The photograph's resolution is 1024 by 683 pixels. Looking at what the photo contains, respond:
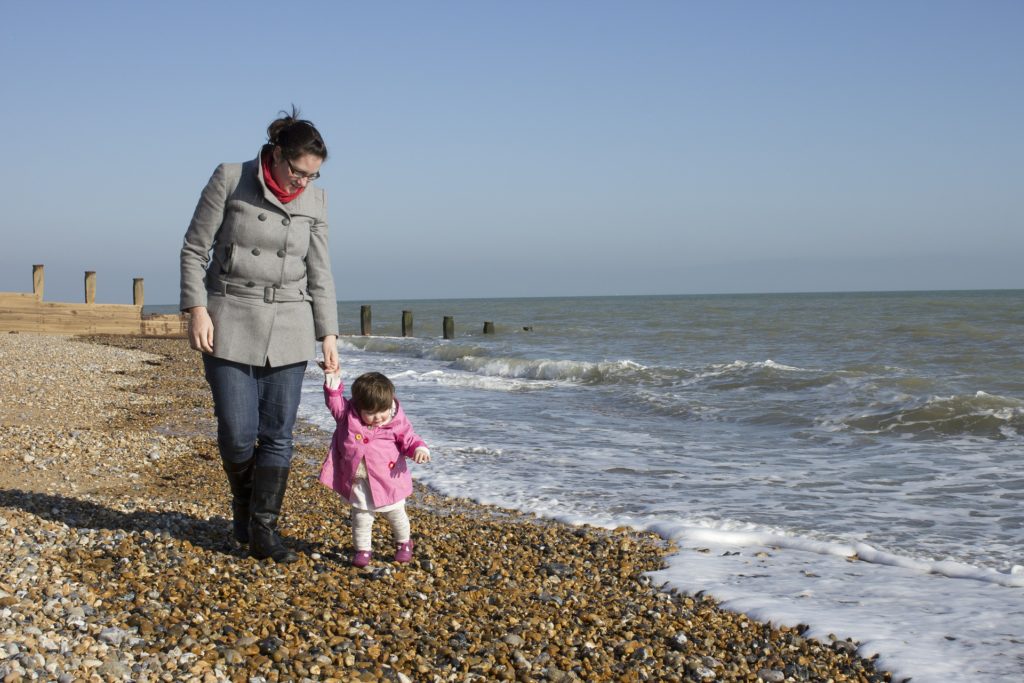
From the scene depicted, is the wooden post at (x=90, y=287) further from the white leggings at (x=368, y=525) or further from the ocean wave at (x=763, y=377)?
the white leggings at (x=368, y=525)

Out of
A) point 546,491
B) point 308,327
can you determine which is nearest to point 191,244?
point 308,327

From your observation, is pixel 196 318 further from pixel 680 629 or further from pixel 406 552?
pixel 680 629

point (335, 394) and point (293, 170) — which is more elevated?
point (293, 170)

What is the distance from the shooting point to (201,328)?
366cm

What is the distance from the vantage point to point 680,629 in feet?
12.0

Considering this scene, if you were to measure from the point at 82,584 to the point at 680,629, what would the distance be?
7.66 ft

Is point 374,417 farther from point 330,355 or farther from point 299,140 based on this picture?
point 299,140

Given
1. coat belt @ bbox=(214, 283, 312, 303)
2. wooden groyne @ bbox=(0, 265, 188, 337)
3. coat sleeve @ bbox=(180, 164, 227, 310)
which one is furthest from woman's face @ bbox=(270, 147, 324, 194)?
wooden groyne @ bbox=(0, 265, 188, 337)

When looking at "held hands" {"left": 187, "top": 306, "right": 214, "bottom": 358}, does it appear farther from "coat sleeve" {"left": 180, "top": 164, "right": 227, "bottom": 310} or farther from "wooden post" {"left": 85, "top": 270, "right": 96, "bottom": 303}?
"wooden post" {"left": 85, "top": 270, "right": 96, "bottom": 303}

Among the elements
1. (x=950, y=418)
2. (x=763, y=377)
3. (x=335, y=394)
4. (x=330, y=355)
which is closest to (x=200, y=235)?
(x=330, y=355)

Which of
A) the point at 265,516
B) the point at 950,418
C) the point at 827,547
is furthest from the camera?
the point at 950,418

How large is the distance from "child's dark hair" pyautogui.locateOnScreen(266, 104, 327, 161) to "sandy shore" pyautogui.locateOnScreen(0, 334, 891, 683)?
1.75 m

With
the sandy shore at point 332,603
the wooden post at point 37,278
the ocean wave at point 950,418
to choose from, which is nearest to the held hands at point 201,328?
the sandy shore at point 332,603

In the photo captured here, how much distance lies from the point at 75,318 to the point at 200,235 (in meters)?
20.5
